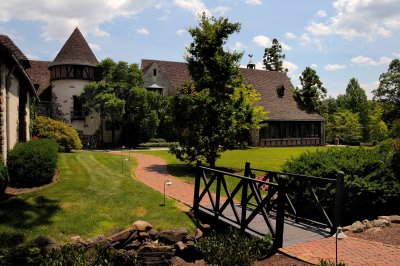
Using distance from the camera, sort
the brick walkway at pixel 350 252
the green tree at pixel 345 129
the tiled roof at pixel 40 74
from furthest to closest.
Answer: the green tree at pixel 345 129, the tiled roof at pixel 40 74, the brick walkway at pixel 350 252

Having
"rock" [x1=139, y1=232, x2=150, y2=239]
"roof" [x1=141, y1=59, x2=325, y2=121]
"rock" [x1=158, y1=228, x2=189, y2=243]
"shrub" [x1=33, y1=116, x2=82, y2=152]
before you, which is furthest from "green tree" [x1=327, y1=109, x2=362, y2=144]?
"rock" [x1=139, y1=232, x2=150, y2=239]

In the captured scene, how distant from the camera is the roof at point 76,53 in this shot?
1359 inches

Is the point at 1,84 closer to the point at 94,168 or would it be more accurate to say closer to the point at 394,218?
the point at 94,168

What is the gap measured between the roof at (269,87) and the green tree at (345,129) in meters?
8.44

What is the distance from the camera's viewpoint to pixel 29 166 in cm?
1164

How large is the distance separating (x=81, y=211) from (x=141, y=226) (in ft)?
7.02

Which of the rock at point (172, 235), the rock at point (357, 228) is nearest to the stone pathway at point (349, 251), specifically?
the rock at point (357, 228)

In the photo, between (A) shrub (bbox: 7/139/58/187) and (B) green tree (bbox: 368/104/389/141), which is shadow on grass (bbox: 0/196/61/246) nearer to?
(A) shrub (bbox: 7/139/58/187)

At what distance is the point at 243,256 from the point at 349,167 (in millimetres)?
5127

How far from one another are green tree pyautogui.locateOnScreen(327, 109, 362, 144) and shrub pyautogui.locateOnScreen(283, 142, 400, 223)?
135 feet

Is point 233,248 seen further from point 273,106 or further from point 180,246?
point 273,106

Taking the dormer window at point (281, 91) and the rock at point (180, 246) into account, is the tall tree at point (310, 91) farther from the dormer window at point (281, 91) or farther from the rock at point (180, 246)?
the rock at point (180, 246)

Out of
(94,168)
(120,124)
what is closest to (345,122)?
(120,124)

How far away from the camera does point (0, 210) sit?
908 cm
